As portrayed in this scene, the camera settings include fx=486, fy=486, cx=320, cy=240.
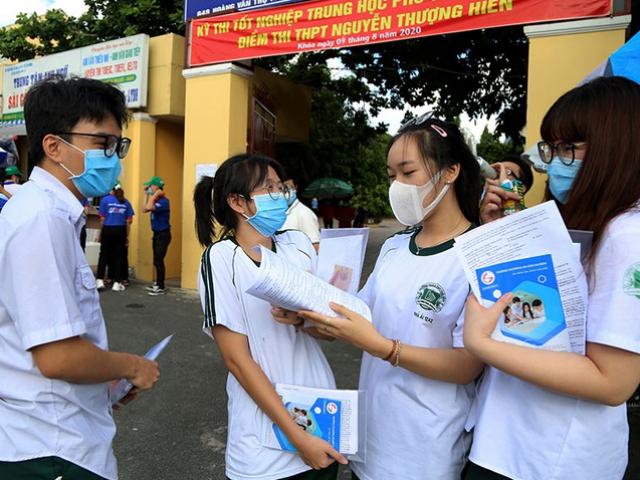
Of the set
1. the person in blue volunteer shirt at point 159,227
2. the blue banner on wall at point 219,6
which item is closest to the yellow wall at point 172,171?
the person in blue volunteer shirt at point 159,227

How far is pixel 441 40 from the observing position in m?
7.77

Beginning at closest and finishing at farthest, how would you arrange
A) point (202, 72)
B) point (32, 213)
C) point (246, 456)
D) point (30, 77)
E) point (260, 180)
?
point (32, 213)
point (246, 456)
point (260, 180)
point (202, 72)
point (30, 77)

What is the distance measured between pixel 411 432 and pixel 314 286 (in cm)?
53

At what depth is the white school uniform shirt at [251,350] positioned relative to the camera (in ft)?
4.99

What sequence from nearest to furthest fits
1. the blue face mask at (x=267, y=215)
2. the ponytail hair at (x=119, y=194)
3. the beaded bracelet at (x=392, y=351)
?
the beaded bracelet at (x=392, y=351), the blue face mask at (x=267, y=215), the ponytail hair at (x=119, y=194)

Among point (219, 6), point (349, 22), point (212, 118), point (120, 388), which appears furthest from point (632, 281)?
point (219, 6)

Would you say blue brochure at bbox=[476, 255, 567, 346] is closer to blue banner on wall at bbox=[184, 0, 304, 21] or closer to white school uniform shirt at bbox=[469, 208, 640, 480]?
white school uniform shirt at bbox=[469, 208, 640, 480]

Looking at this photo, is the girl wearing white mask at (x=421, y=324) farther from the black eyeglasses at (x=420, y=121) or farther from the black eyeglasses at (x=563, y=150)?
the black eyeglasses at (x=563, y=150)

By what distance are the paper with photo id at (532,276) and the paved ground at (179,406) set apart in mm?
2340

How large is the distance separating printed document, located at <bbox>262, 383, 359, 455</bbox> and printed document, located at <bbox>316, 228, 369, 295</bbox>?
332 millimetres

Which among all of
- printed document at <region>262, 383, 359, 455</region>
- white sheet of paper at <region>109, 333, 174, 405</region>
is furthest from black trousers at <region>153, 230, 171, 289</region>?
printed document at <region>262, 383, 359, 455</region>

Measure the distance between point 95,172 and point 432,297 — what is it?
110 cm

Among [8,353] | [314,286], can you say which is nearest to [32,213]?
[8,353]

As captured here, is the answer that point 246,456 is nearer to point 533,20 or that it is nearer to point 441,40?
point 533,20
